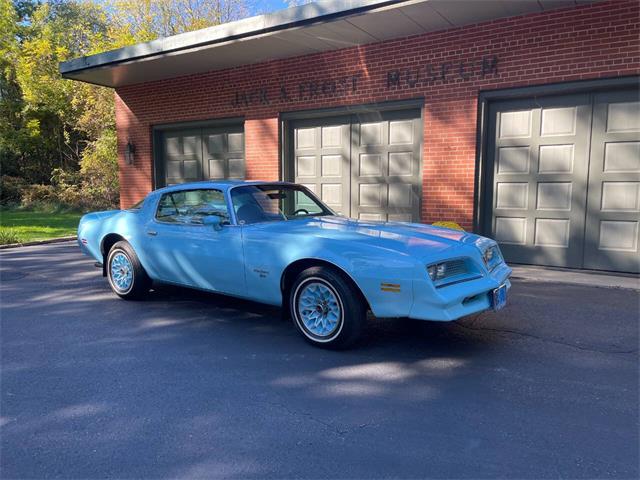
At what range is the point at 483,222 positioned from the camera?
8328 mm

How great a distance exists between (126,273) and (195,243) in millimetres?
1377

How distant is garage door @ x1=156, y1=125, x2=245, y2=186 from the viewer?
11078 millimetres

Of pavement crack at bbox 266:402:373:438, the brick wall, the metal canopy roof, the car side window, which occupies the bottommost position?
pavement crack at bbox 266:402:373:438

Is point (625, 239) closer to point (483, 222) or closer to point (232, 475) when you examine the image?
point (483, 222)

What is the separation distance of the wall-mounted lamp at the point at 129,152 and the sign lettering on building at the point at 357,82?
3579mm

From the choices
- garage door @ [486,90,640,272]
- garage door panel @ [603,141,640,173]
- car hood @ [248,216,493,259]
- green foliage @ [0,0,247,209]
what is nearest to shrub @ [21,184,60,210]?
green foliage @ [0,0,247,209]

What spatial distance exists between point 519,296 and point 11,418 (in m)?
5.38

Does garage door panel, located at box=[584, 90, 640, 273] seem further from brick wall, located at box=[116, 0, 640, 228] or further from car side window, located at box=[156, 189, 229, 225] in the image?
car side window, located at box=[156, 189, 229, 225]

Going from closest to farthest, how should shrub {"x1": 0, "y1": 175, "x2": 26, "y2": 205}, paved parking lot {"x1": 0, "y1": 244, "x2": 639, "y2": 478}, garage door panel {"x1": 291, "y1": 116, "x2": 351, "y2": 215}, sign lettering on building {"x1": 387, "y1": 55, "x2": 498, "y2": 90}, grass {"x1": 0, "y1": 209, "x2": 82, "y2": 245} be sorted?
paved parking lot {"x1": 0, "y1": 244, "x2": 639, "y2": 478}, sign lettering on building {"x1": 387, "y1": 55, "x2": 498, "y2": 90}, garage door panel {"x1": 291, "y1": 116, "x2": 351, "y2": 215}, grass {"x1": 0, "y1": 209, "x2": 82, "y2": 245}, shrub {"x1": 0, "y1": 175, "x2": 26, "y2": 205}

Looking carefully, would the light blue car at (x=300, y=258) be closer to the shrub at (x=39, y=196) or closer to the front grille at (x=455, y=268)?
the front grille at (x=455, y=268)

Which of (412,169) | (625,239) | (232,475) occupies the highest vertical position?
(412,169)

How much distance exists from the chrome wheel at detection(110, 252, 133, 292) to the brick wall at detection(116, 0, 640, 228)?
195 inches

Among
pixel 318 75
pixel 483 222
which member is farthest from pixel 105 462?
pixel 318 75

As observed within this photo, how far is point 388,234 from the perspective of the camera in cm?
426
